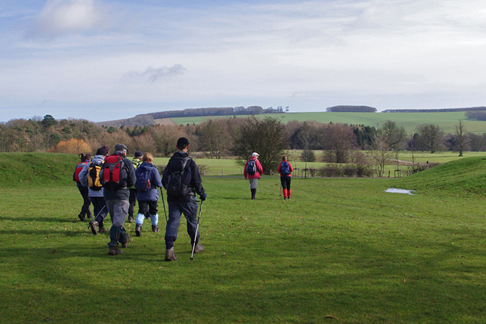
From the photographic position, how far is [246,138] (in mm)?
54844

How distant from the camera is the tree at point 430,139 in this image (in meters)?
105

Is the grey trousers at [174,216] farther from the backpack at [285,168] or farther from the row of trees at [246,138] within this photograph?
the row of trees at [246,138]

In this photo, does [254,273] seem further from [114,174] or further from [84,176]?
[84,176]

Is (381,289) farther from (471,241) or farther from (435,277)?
(471,241)

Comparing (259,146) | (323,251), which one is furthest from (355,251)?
(259,146)

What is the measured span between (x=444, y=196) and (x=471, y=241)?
1438cm

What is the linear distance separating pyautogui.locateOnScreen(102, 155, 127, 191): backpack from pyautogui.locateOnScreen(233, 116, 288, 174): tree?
44.6 meters

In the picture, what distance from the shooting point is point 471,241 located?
9.68 metres

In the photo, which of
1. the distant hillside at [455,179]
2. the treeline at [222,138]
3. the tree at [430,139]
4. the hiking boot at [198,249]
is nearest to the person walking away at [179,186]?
the hiking boot at [198,249]

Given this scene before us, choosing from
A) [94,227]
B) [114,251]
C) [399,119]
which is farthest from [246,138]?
[399,119]

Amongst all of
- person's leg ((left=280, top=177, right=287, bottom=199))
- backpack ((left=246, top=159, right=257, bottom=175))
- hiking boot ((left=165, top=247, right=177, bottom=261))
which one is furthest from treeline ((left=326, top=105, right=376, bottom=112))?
hiking boot ((left=165, top=247, right=177, bottom=261))

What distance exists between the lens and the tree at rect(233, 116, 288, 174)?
2114 inches

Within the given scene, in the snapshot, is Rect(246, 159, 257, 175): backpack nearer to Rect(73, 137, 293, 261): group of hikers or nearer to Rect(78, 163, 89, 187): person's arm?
Rect(73, 137, 293, 261): group of hikers

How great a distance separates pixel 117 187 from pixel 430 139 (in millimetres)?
110124
